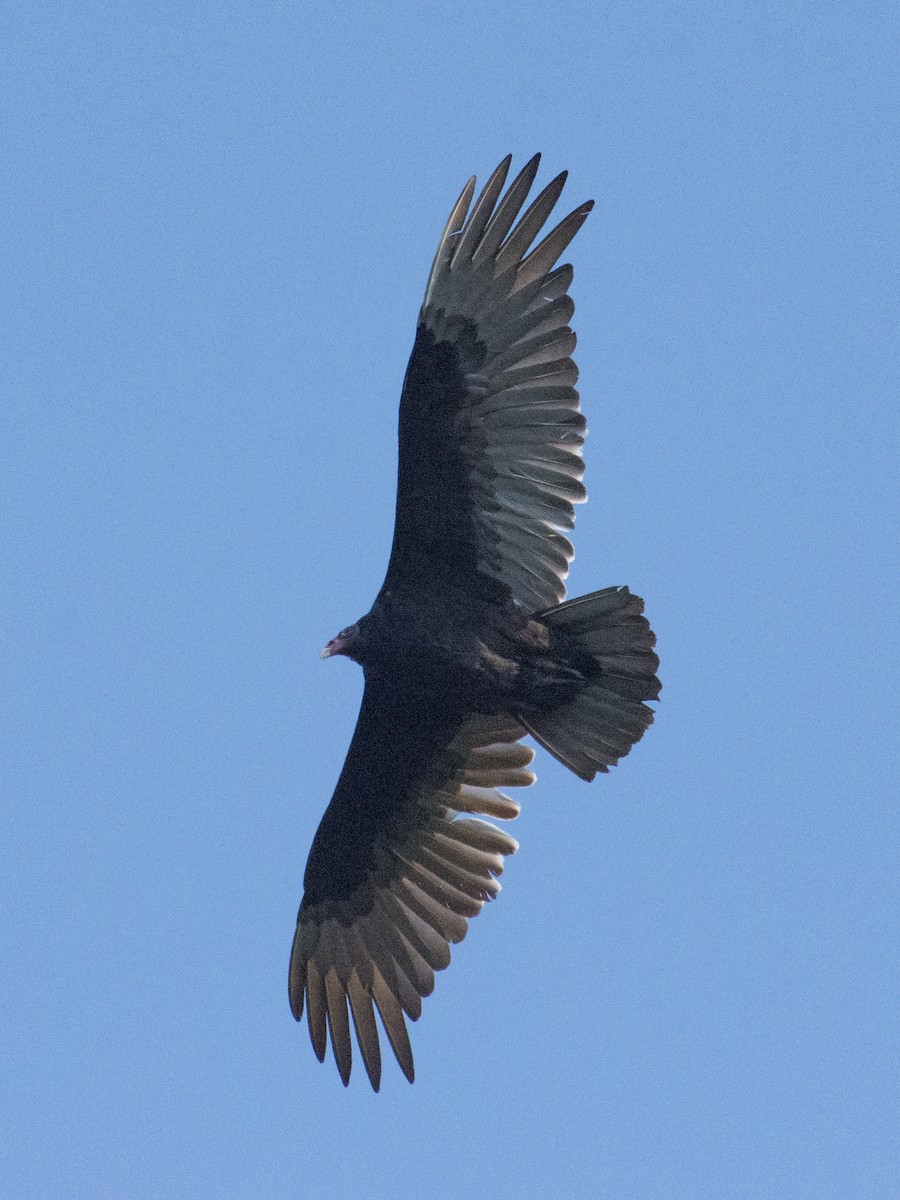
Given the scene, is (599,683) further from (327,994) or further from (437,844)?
(327,994)

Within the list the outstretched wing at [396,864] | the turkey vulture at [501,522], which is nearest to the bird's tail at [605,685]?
the turkey vulture at [501,522]

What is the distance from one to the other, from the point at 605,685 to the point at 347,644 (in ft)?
3.30

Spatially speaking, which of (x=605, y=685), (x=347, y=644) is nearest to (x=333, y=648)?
(x=347, y=644)

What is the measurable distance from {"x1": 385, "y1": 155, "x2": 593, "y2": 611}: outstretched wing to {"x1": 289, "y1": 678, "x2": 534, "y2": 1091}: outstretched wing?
1.08 m

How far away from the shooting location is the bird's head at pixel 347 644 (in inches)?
281

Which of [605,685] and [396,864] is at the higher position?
[605,685]

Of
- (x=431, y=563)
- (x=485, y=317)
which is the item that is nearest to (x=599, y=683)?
(x=431, y=563)

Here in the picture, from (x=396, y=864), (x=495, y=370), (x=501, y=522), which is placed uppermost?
(x=495, y=370)

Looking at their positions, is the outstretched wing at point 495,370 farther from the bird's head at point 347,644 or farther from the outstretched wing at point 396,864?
the outstretched wing at point 396,864

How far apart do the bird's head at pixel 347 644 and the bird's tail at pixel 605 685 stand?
0.73 meters

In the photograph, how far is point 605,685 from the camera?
6973 millimetres

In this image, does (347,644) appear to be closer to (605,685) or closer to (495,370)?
(605,685)

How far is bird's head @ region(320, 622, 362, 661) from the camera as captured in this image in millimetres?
7129

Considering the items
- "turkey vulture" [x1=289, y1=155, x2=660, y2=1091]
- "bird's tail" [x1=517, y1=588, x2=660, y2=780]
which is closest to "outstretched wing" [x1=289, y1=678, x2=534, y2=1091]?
"turkey vulture" [x1=289, y1=155, x2=660, y2=1091]
